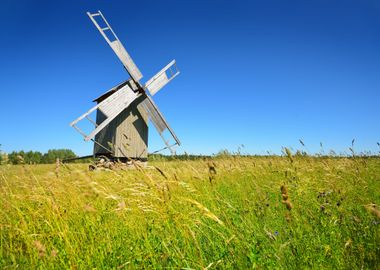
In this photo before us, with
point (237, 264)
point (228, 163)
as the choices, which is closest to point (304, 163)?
point (228, 163)

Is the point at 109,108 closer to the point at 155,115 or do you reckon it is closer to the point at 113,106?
the point at 113,106

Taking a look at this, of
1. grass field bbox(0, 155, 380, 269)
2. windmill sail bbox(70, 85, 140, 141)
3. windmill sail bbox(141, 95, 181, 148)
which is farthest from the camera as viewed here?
windmill sail bbox(141, 95, 181, 148)

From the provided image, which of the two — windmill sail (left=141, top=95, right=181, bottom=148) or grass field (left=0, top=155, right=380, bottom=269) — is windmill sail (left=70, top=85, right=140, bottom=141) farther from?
grass field (left=0, top=155, right=380, bottom=269)

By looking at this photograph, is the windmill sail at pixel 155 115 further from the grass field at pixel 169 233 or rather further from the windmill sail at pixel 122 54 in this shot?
the grass field at pixel 169 233

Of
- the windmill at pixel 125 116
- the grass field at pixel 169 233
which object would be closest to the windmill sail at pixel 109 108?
the windmill at pixel 125 116

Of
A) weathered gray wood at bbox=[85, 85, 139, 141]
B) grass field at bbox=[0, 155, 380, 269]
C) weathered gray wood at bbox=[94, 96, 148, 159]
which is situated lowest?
grass field at bbox=[0, 155, 380, 269]

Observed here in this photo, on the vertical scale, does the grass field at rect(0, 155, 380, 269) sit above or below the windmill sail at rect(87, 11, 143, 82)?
below

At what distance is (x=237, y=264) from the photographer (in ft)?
6.21

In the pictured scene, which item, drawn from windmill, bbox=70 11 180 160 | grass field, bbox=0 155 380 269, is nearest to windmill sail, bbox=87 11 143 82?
windmill, bbox=70 11 180 160

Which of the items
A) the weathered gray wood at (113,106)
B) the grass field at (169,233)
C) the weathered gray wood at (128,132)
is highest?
the weathered gray wood at (113,106)

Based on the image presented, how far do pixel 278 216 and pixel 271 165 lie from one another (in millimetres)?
3382

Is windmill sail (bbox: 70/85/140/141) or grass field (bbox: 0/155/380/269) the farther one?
windmill sail (bbox: 70/85/140/141)

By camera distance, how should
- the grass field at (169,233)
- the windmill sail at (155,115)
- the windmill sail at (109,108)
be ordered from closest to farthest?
the grass field at (169,233)
the windmill sail at (109,108)
the windmill sail at (155,115)

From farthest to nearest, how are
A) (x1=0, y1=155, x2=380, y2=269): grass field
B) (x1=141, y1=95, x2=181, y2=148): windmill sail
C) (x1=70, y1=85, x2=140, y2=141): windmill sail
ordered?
(x1=141, y1=95, x2=181, y2=148): windmill sail → (x1=70, y1=85, x2=140, y2=141): windmill sail → (x1=0, y1=155, x2=380, y2=269): grass field
